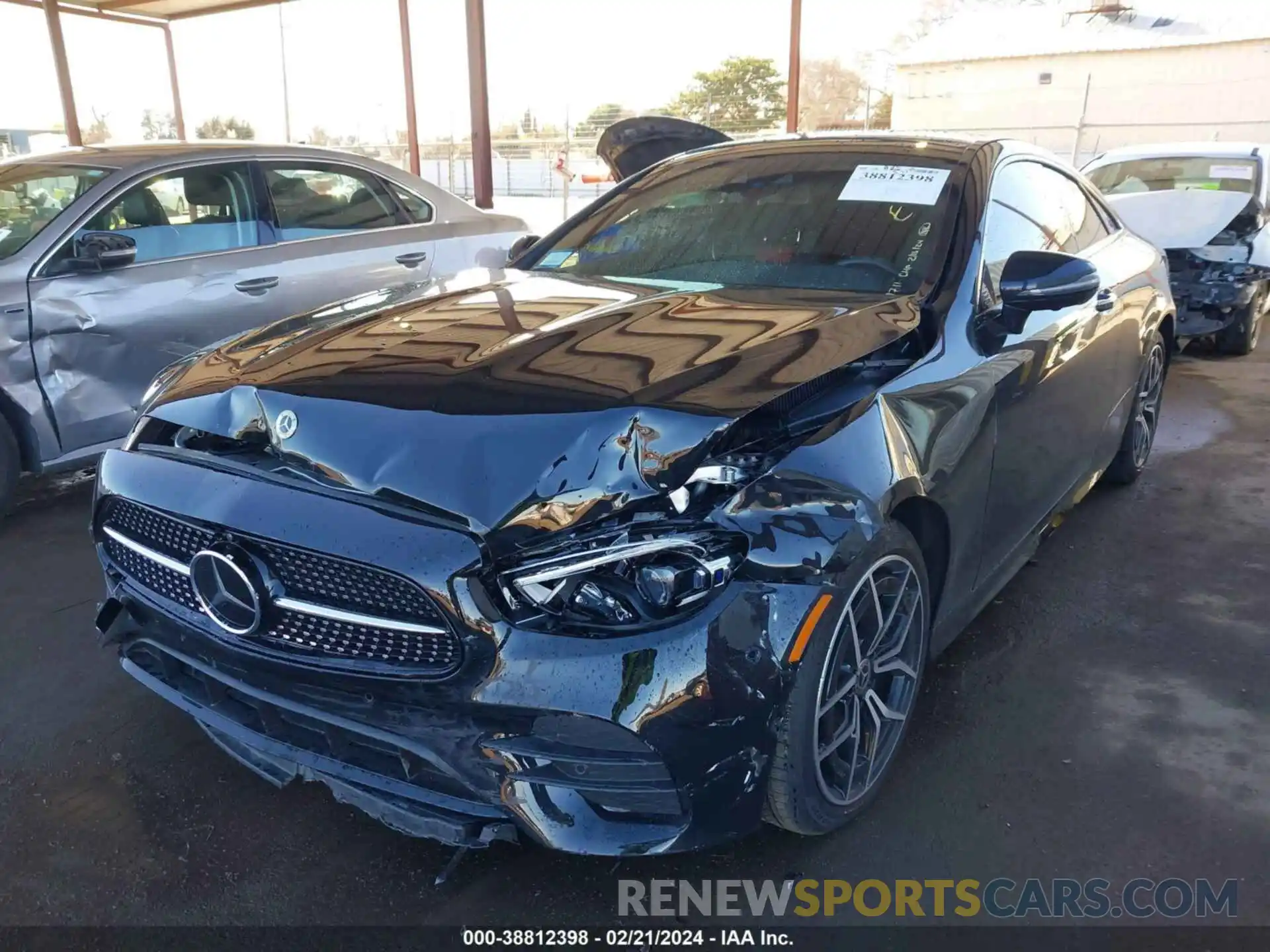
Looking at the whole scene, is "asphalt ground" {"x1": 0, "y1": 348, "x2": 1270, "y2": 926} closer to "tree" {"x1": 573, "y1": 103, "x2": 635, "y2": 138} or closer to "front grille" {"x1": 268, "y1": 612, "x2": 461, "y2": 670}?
"front grille" {"x1": 268, "y1": 612, "x2": 461, "y2": 670}

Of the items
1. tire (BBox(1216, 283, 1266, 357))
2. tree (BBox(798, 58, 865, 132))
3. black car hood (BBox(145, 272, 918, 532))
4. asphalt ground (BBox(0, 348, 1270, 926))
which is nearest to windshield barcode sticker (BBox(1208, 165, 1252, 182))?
tire (BBox(1216, 283, 1266, 357))

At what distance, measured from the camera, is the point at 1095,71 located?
87.8 ft

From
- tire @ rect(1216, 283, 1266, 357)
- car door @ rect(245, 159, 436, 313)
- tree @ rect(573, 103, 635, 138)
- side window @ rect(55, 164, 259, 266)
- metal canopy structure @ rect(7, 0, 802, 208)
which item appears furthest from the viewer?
tree @ rect(573, 103, 635, 138)

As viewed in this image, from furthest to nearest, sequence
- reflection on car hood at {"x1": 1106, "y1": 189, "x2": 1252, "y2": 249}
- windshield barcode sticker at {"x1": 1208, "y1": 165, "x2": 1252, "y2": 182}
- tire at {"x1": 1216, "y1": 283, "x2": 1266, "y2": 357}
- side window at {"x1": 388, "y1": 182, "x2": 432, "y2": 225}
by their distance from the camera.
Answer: windshield barcode sticker at {"x1": 1208, "y1": 165, "x2": 1252, "y2": 182}, tire at {"x1": 1216, "y1": 283, "x2": 1266, "y2": 357}, reflection on car hood at {"x1": 1106, "y1": 189, "x2": 1252, "y2": 249}, side window at {"x1": 388, "y1": 182, "x2": 432, "y2": 225}

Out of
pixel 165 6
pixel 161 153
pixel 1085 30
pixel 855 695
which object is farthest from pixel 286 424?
pixel 1085 30

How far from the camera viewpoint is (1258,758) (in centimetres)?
262

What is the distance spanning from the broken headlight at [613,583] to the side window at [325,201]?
12.6 feet

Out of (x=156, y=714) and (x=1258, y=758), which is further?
(x=156, y=714)

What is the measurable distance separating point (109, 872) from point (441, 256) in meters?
4.07

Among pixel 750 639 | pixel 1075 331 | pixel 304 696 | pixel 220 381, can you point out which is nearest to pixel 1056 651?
pixel 1075 331

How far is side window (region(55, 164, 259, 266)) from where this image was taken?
4.52 metres

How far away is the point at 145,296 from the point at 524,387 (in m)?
3.08

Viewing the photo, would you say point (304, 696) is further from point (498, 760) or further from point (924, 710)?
point (924, 710)

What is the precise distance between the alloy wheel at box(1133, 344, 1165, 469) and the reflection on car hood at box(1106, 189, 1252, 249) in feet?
8.87
